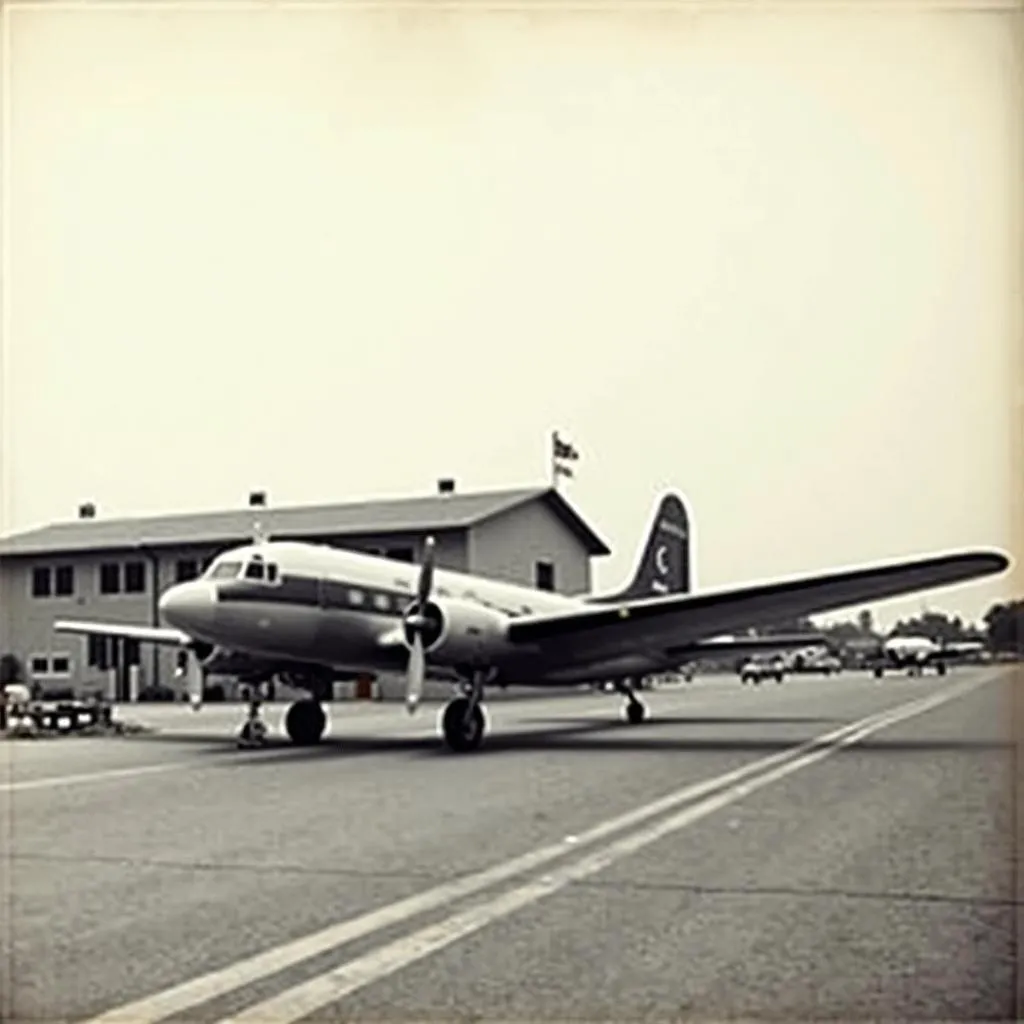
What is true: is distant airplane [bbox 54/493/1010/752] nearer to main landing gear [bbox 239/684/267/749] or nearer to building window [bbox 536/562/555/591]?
main landing gear [bbox 239/684/267/749]

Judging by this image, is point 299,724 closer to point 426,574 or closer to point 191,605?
point 191,605

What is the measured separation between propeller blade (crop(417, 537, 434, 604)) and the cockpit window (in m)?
1.88

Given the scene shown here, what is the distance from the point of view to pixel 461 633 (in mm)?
15305

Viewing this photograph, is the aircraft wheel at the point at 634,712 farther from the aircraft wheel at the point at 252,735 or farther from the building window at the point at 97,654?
the building window at the point at 97,654

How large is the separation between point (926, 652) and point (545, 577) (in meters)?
17.5

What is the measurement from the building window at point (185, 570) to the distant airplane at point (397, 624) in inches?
8.4

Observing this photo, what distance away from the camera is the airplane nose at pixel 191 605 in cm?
1439

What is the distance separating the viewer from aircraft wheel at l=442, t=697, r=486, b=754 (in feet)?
49.6

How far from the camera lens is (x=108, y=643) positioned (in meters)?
17.4

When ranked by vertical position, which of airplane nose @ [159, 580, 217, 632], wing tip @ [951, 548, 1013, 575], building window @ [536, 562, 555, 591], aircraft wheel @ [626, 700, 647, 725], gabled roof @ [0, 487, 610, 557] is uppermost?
gabled roof @ [0, 487, 610, 557]

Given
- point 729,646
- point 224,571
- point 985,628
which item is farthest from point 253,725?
point 985,628

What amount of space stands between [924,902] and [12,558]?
3724mm

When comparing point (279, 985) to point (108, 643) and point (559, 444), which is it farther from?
point (108, 643)

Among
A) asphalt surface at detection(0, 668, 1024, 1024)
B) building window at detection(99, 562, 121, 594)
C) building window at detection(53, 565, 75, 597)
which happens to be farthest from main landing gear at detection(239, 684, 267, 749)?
building window at detection(53, 565, 75, 597)
